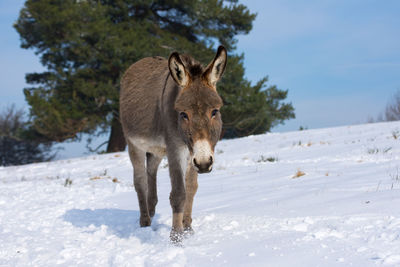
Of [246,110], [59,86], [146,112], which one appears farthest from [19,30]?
[146,112]

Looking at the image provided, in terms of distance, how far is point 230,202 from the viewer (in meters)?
4.81

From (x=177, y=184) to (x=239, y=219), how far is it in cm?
84

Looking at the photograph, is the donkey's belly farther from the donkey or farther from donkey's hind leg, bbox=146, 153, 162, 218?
donkey's hind leg, bbox=146, 153, 162, 218

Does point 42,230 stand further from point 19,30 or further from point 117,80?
point 19,30

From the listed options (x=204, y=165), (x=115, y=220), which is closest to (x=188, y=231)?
(x=204, y=165)

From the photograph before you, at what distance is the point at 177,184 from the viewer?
3.50 m

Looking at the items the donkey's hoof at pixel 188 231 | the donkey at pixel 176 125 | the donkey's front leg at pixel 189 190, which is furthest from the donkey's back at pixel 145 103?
the donkey's hoof at pixel 188 231

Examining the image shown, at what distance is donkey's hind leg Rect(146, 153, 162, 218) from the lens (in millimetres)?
4680

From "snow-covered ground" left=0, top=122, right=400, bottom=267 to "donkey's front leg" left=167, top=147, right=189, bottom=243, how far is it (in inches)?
5.9

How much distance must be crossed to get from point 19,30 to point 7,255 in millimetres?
17757

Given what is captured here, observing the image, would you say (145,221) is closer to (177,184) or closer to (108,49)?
(177,184)

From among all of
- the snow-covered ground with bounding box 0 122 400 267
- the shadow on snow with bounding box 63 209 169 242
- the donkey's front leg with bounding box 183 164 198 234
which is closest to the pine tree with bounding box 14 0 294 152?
the snow-covered ground with bounding box 0 122 400 267

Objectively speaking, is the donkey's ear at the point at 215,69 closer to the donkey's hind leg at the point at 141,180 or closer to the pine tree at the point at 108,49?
the donkey's hind leg at the point at 141,180

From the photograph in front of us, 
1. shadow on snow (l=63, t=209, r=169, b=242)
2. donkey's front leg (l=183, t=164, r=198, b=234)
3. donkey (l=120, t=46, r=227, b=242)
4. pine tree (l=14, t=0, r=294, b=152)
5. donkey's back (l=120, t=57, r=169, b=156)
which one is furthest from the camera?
pine tree (l=14, t=0, r=294, b=152)
